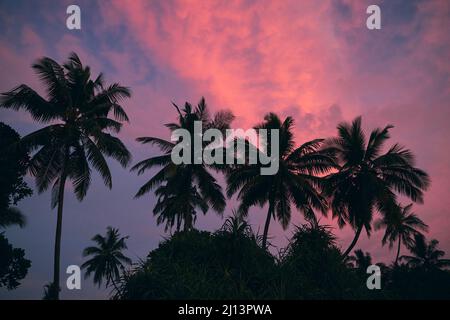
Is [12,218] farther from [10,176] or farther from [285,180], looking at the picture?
[285,180]

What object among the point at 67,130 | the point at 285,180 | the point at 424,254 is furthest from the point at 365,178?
the point at 424,254

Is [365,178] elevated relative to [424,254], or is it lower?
elevated

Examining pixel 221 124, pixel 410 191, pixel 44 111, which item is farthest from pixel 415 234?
pixel 44 111

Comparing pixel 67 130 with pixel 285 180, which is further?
pixel 285 180

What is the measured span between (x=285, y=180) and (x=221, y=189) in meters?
4.16

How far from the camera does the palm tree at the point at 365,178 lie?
71.8 feet

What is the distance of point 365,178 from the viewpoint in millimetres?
22406

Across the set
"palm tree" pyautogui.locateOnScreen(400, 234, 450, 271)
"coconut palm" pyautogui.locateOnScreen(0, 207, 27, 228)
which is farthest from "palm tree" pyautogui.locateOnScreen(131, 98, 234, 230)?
"palm tree" pyautogui.locateOnScreen(400, 234, 450, 271)

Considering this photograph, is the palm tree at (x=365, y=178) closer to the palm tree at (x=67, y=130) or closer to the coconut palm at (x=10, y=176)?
the palm tree at (x=67, y=130)

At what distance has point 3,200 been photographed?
19.5 metres

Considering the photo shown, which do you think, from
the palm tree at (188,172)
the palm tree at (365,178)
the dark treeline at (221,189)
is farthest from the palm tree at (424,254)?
the palm tree at (188,172)

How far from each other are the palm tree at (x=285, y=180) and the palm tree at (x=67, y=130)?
8.03m
